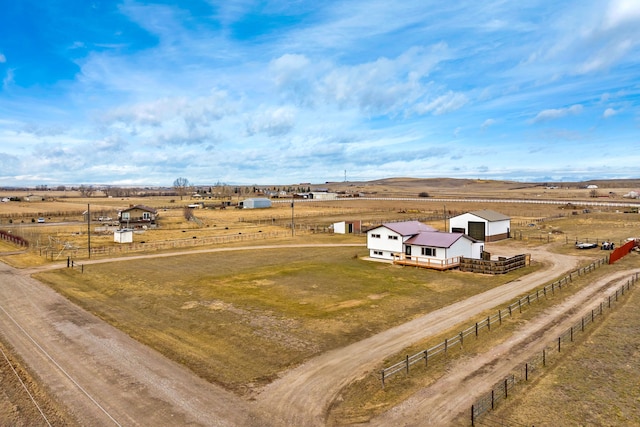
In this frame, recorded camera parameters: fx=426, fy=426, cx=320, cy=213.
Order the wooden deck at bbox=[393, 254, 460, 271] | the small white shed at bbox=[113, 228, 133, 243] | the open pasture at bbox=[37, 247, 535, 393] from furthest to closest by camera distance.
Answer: the small white shed at bbox=[113, 228, 133, 243], the wooden deck at bbox=[393, 254, 460, 271], the open pasture at bbox=[37, 247, 535, 393]

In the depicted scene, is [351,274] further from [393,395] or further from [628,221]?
A: [628,221]

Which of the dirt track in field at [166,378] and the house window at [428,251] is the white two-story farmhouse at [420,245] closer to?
the house window at [428,251]

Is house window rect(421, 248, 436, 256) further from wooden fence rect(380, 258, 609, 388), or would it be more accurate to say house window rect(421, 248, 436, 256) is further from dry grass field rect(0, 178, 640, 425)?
wooden fence rect(380, 258, 609, 388)

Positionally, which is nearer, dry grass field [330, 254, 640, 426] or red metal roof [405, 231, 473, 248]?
dry grass field [330, 254, 640, 426]

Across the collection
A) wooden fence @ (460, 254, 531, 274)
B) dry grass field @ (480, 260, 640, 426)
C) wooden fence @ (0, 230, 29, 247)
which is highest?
wooden fence @ (0, 230, 29, 247)

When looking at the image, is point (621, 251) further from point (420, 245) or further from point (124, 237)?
point (124, 237)

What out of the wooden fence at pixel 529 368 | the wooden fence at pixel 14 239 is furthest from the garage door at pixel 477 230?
the wooden fence at pixel 14 239

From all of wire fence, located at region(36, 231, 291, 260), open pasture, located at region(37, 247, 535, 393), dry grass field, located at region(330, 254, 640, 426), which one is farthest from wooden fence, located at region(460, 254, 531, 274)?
wire fence, located at region(36, 231, 291, 260)

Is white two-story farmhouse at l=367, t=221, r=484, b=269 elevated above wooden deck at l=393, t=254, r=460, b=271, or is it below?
above
